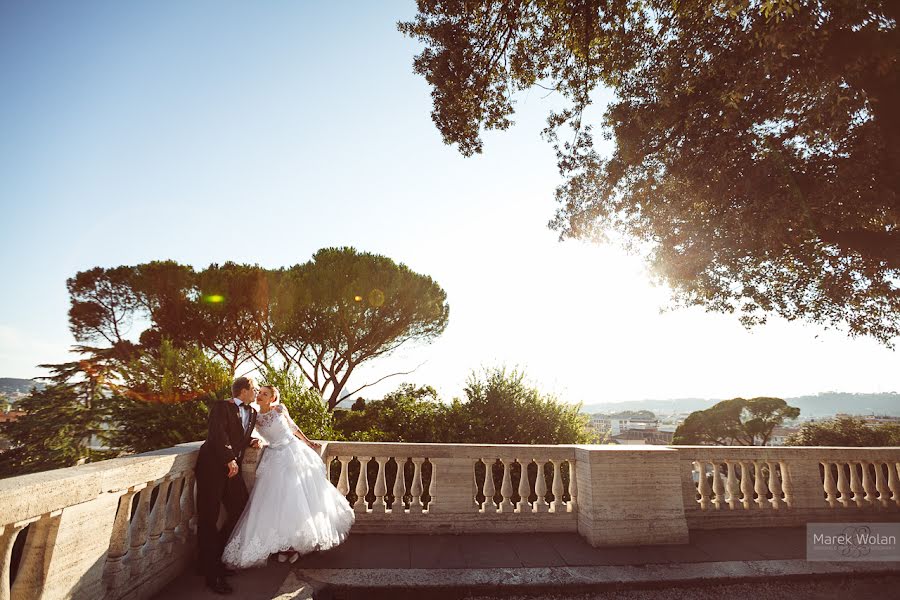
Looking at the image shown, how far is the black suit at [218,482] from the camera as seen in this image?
386 cm

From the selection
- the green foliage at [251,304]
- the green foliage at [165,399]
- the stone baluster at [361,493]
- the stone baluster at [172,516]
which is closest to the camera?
the stone baluster at [172,516]

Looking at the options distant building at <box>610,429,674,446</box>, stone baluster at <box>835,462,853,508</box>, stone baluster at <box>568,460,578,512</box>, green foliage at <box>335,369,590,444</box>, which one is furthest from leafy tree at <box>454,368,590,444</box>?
distant building at <box>610,429,674,446</box>

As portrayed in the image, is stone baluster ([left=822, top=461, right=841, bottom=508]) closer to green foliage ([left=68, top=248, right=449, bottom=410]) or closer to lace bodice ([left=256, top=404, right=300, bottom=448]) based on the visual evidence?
lace bodice ([left=256, top=404, right=300, bottom=448])

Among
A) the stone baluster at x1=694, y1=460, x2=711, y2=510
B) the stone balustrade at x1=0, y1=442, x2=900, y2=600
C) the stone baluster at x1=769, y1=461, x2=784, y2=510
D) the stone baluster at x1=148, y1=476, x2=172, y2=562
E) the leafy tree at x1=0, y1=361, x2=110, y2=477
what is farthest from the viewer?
the leafy tree at x1=0, y1=361, x2=110, y2=477

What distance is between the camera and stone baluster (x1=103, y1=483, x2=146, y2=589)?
3.15 metres

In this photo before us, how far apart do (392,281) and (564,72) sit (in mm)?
14154

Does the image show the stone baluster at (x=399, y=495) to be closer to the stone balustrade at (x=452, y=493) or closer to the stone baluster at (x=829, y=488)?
the stone balustrade at (x=452, y=493)

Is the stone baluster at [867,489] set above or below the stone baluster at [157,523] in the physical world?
below

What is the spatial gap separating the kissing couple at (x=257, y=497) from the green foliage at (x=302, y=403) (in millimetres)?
2952

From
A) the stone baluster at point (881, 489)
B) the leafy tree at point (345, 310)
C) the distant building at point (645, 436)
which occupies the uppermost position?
the leafy tree at point (345, 310)

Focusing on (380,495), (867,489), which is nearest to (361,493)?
(380,495)

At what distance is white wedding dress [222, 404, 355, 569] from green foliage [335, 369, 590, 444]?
4045mm

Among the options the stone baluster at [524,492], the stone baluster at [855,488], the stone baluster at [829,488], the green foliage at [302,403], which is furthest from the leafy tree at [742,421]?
the green foliage at [302,403]

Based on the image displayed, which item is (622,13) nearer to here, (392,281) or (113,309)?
(392,281)
